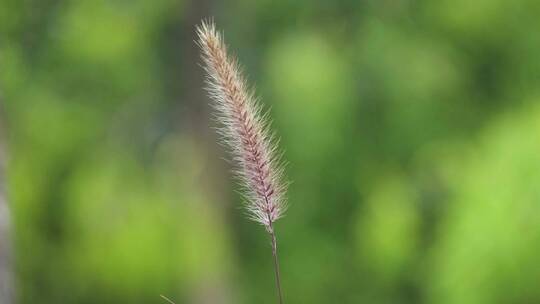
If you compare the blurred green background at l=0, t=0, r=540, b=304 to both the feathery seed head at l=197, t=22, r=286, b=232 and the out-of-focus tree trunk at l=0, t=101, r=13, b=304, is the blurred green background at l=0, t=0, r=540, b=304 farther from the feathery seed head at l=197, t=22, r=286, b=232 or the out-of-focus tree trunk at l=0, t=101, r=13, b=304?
the feathery seed head at l=197, t=22, r=286, b=232

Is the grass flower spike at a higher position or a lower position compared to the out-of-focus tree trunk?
higher

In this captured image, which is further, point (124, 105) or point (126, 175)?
point (126, 175)

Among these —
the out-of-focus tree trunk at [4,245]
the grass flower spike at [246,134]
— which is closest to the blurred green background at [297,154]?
the out-of-focus tree trunk at [4,245]

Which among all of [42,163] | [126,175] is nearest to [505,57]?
[126,175]

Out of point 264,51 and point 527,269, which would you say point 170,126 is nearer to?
point 264,51

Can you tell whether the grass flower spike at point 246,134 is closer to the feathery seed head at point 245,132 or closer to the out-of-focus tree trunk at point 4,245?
the feathery seed head at point 245,132

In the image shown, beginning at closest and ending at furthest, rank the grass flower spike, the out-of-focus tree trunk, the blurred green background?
the grass flower spike, the out-of-focus tree trunk, the blurred green background

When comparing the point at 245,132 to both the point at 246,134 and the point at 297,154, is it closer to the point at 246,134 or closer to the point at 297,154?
the point at 246,134

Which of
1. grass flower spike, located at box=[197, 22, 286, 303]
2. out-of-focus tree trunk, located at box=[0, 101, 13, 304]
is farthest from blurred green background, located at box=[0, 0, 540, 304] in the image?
grass flower spike, located at box=[197, 22, 286, 303]
